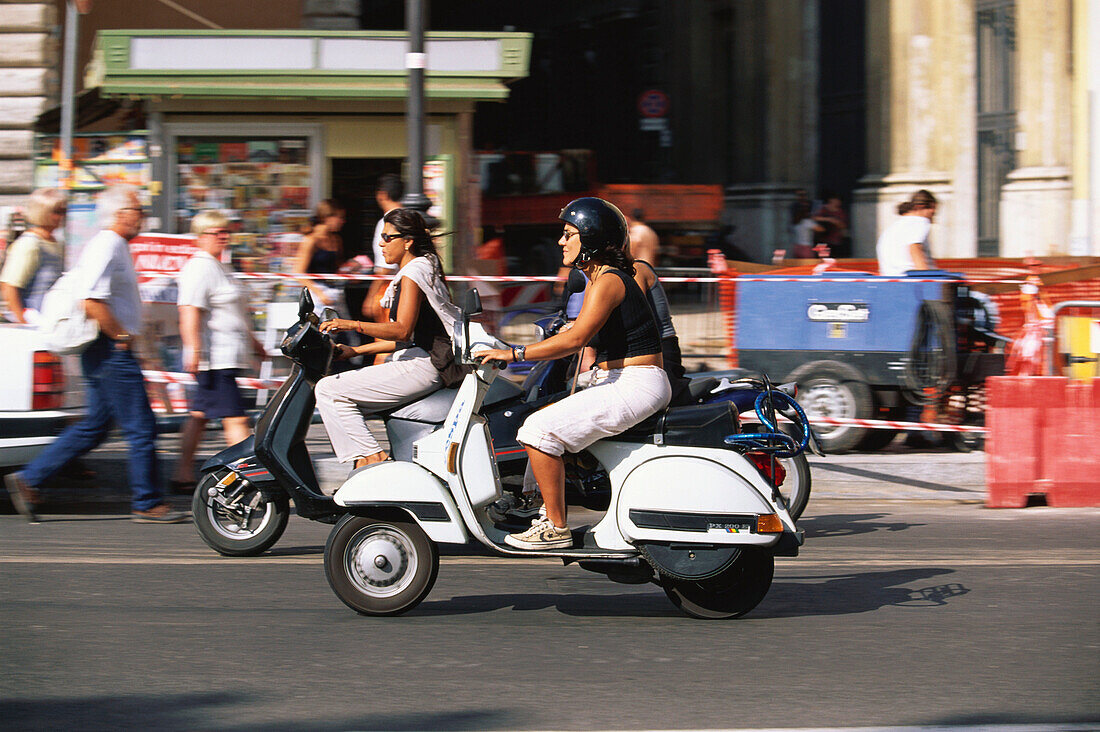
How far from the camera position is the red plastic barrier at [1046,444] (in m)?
8.77

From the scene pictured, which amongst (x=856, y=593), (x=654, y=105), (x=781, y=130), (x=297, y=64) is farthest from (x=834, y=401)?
(x=781, y=130)

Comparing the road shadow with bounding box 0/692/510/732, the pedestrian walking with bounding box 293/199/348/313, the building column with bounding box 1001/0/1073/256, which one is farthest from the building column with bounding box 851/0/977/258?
the road shadow with bounding box 0/692/510/732

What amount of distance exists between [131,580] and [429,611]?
148cm

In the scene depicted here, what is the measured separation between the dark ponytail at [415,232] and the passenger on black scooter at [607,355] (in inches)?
44.4

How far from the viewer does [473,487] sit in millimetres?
5602

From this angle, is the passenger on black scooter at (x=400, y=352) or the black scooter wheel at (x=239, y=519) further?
the black scooter wheel at (x=239, y=519)

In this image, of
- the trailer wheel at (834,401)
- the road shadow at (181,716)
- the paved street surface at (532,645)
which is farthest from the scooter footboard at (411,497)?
the trailer wheel at (834,401)

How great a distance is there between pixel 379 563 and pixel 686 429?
4.42 ft

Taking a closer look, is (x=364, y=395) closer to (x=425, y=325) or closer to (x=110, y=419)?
(x=425, y=325)

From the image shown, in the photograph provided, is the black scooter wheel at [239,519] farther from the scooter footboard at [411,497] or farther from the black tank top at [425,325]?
the scooter footboard at [411,497]

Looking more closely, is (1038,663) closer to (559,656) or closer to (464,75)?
(559,656)

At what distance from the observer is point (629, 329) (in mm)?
5570

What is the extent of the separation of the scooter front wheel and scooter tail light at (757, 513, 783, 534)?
131 centimetres

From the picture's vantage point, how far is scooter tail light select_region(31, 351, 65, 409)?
797 centimetres
